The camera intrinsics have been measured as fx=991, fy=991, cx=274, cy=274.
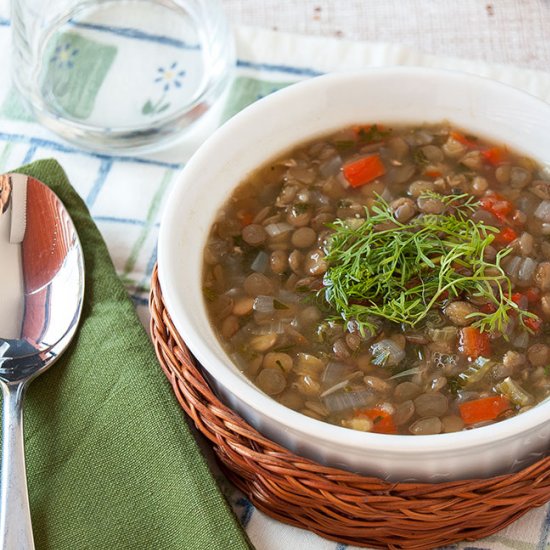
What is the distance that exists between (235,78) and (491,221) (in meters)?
1.41

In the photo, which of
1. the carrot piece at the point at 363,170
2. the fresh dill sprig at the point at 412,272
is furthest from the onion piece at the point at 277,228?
the carrot piece at the point at 363,170

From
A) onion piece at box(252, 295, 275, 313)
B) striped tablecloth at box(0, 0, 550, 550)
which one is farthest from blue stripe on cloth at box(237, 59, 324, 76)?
onion piece at box(252, 295, 275, 313)

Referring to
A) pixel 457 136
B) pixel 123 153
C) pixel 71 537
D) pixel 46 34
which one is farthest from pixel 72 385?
pixel 46 34

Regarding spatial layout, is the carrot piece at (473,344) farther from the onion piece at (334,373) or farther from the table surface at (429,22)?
the table surface at (429,22)

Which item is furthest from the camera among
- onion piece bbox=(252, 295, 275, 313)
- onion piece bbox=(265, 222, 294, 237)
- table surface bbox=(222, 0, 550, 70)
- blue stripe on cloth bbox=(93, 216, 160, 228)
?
table surface bbox=(222, 0, 550, 70)

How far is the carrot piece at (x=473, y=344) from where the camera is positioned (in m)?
2.62

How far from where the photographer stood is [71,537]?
101 inches

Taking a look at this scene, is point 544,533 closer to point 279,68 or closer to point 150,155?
point 150,155

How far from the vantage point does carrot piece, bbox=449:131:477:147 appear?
123 inches

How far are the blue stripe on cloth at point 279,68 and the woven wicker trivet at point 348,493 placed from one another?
5.06 ft

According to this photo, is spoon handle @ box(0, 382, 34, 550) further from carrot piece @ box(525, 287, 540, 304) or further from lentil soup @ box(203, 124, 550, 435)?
carrot piece @ box(525, 287, 540, 304)

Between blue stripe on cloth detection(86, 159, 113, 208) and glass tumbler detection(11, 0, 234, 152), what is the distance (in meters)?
0.05

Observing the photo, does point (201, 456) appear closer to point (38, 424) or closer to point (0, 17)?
point (38, 424)

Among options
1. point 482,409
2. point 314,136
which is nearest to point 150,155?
point 314,136
